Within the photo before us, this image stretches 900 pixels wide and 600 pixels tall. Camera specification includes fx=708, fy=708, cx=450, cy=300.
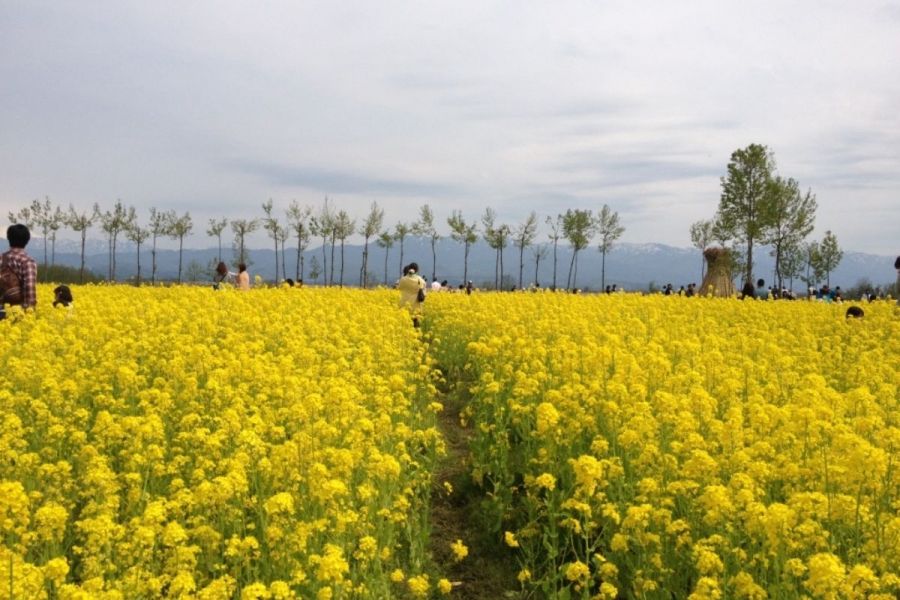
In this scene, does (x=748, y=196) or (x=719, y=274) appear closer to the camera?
(x=719, y=274)

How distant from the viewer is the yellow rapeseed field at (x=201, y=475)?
4320 millimetres

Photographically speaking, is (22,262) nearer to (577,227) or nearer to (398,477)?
(398,477)

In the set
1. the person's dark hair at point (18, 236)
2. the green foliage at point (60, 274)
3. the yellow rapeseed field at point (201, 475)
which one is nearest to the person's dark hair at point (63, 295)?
the person's dark hair at point (18, 236)

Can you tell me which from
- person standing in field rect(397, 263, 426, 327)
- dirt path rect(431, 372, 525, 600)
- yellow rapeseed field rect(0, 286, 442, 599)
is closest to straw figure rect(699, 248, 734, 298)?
person standing in field rect(397, 263, 426, 327)

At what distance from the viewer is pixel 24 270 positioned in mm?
11766

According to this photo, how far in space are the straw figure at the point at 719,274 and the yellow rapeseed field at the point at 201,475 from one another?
24.5 meters

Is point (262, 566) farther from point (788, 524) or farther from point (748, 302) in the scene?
point (748, 302)

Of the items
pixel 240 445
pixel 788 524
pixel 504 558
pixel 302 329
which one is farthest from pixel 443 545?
pixel 302 329

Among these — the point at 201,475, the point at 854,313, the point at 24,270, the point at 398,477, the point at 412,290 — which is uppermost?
the point at 24,270

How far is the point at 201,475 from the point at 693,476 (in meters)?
3.86

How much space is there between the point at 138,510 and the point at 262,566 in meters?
1.09

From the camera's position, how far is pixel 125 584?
4059 millimetres

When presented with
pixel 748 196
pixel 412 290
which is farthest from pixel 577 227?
pixel 412 290

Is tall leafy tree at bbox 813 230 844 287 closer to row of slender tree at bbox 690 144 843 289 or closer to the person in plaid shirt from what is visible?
row of slender tree at bbox 690 144 843 289
